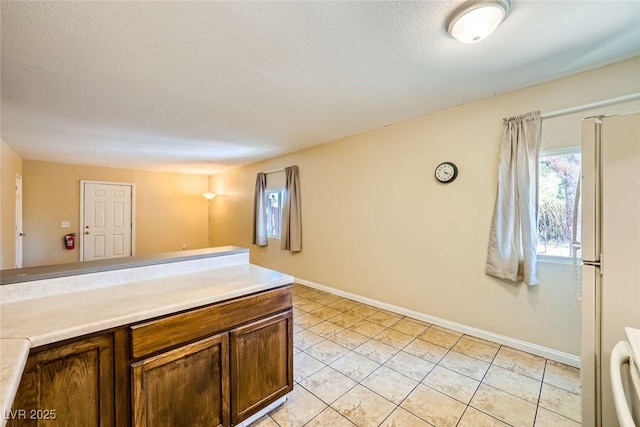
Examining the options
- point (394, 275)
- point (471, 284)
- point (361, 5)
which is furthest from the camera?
point (394, 275)

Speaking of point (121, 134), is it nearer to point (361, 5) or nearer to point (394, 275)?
point (361, 5)

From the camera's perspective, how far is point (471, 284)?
2619mm

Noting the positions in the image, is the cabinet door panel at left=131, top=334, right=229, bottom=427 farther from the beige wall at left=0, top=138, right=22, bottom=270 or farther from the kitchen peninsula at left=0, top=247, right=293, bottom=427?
the beige wall at left=0, top=138, right=22, bottom=270

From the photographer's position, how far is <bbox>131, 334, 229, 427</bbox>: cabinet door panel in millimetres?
1156

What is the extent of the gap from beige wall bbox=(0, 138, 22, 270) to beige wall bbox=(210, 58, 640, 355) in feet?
13.7

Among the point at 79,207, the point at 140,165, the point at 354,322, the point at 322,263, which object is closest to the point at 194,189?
the point at 140,165

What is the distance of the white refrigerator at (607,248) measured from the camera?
3.48 ft

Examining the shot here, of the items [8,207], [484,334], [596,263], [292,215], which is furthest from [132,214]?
[596,263]

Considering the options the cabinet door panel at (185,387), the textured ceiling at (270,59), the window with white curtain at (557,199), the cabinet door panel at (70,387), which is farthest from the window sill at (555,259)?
the cabinet door panel at (70,387)

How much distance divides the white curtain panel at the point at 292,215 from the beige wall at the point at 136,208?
3676mm

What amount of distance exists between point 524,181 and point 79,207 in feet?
25.2

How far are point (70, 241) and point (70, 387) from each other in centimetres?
608

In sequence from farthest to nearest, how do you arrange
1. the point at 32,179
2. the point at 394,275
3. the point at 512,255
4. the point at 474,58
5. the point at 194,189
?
the point at 194,189, the point at 32,179, the point at 394,275, the point at 512,255, the point at 474,58

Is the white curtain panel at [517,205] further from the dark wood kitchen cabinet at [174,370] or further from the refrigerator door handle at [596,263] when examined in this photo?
the dark wood kitchen cabinet at [174,370]
